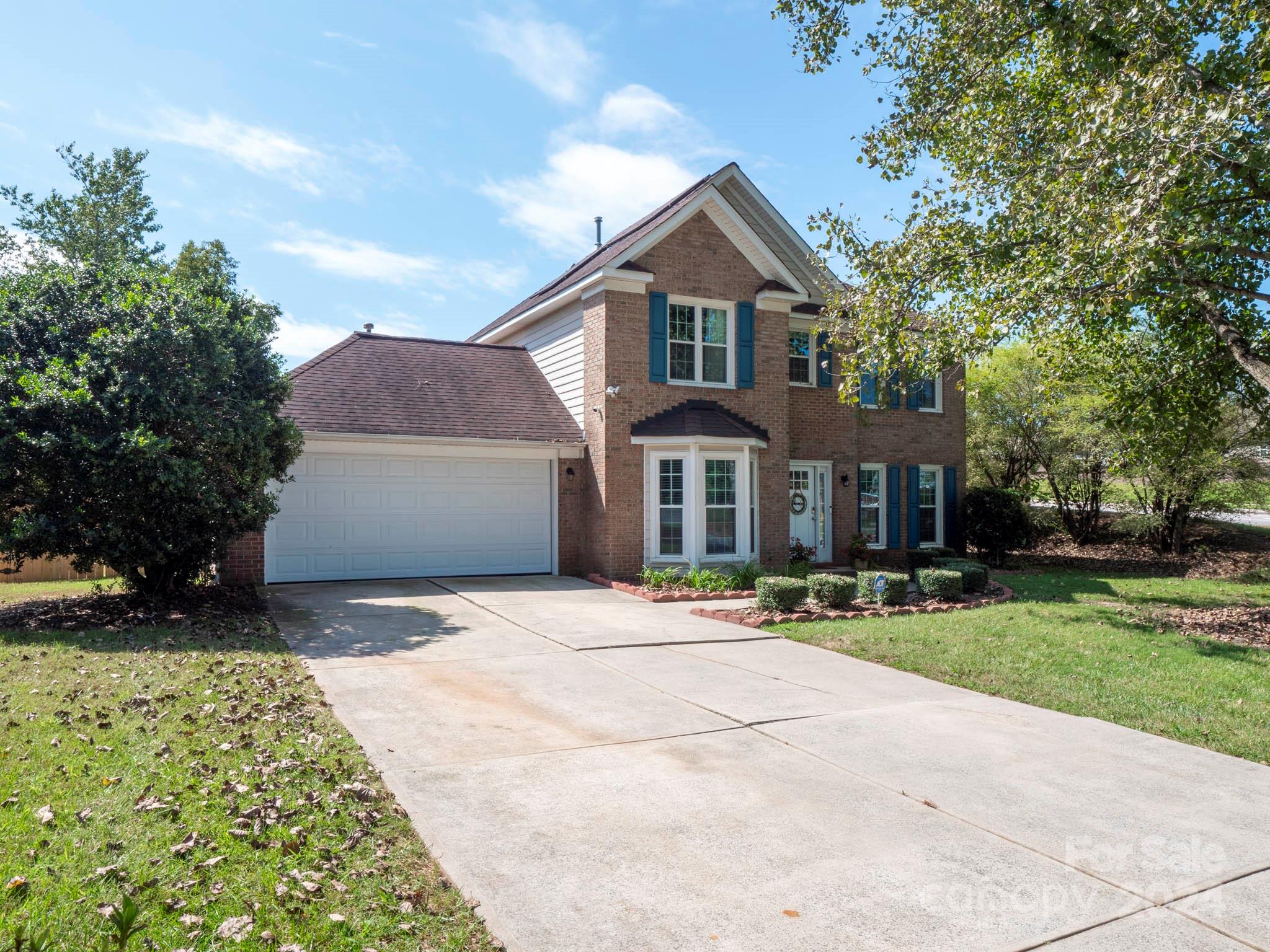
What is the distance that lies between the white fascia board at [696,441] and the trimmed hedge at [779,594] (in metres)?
3.74

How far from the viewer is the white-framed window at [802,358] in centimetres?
1823

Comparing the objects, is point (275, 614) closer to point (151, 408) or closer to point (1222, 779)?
point (151, 408)

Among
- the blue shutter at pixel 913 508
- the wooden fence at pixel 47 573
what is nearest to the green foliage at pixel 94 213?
the wooden fence at pixel 47 573

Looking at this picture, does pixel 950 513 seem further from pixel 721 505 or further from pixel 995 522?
pixel 721 505

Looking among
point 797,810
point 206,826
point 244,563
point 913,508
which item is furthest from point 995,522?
point 206,826

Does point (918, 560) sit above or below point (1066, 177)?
below

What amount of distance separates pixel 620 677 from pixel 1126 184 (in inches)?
292

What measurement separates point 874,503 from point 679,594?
7.78 metres

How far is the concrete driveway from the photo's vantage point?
3516 mm

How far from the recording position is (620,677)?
7.98 m

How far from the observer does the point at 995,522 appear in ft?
66.5

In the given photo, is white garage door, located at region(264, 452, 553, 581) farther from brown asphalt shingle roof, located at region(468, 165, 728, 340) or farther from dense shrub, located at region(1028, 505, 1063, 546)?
dense shrub, located at region(1028, 505, 1063, 546)

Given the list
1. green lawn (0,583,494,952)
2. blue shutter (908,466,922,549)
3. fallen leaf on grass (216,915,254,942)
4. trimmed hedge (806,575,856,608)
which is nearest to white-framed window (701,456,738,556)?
trimmed hedge (806,575,856,608)

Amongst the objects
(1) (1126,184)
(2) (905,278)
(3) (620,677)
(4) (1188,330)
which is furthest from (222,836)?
(4) (1188,330)
